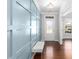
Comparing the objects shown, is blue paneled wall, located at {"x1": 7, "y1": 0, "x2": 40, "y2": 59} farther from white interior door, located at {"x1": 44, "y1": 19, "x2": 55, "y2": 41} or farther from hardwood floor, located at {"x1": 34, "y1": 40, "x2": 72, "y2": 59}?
white interior door, located at {"x1": 44, "y1": 19, "x2": 55, "y2": 41}

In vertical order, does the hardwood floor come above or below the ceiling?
below

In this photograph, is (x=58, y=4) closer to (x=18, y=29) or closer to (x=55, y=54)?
(x=55, y=54)

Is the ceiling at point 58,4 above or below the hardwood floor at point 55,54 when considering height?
above

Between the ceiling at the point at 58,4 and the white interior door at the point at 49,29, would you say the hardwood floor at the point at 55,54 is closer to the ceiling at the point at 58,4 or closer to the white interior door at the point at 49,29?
the ceiling at the point at 58,4

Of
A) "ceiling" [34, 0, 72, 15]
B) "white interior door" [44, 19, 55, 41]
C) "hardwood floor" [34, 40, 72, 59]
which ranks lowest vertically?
"hardwood floor" [34, 40, 72, 59]

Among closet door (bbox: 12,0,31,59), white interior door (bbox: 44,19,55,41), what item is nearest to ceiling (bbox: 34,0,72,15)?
white interior door (bbox: 44,19,55,41)

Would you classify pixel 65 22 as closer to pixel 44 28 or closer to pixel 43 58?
pixel 44 28

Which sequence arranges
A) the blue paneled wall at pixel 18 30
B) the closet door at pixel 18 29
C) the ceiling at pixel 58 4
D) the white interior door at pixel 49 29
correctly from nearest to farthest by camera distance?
the blue paneled wall at pixel 18 30
the closet door at pixel 18 29
the ceiling at pixel 58 4
the white interior door at pixel 49 29

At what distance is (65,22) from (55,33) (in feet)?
14.0

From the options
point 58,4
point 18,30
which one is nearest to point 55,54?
point 58,4

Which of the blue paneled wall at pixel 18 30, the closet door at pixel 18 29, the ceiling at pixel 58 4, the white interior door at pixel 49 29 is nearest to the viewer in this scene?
the blue paneled wall at pixel 18 30

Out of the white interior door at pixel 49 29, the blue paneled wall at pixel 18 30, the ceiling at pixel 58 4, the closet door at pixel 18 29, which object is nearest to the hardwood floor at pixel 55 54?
the blue paneled wall at pixel 18 30

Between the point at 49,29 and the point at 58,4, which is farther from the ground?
the point at 58,4

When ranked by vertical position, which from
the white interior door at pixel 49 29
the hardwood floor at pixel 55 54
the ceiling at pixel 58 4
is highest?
the ceiling at pixel 58 4
